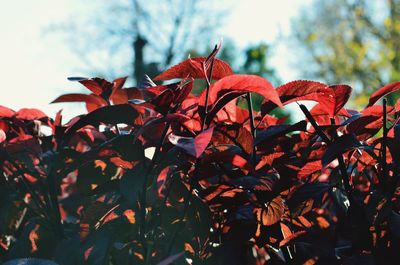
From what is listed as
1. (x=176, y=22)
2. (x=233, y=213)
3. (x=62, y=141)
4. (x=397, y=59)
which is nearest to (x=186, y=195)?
(x=233, y=213)

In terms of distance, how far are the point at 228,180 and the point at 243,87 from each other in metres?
0.21

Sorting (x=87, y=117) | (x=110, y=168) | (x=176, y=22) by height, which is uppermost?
(x=176, y=22)

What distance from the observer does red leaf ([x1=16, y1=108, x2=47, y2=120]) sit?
1.21 meters

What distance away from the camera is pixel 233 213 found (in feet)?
3.10

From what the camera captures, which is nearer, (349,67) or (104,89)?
(104,89)

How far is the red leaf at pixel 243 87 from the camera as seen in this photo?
2.73ft

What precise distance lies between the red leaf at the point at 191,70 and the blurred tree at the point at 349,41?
48.5ft

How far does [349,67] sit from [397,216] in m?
16.9

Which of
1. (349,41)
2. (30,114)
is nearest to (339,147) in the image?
(30,114)

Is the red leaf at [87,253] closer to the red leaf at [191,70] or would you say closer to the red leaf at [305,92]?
the red leaf at [191,70]

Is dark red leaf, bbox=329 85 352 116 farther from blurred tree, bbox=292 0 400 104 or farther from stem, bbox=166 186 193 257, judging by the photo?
blurred tree, bbox=292 0 400 104

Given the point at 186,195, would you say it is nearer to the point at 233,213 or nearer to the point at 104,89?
the point at 233,213

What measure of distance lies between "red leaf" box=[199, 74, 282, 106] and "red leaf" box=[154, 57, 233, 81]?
0.16 ft

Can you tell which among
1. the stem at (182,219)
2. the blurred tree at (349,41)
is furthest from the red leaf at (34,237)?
the blurred tree at (349,41)
